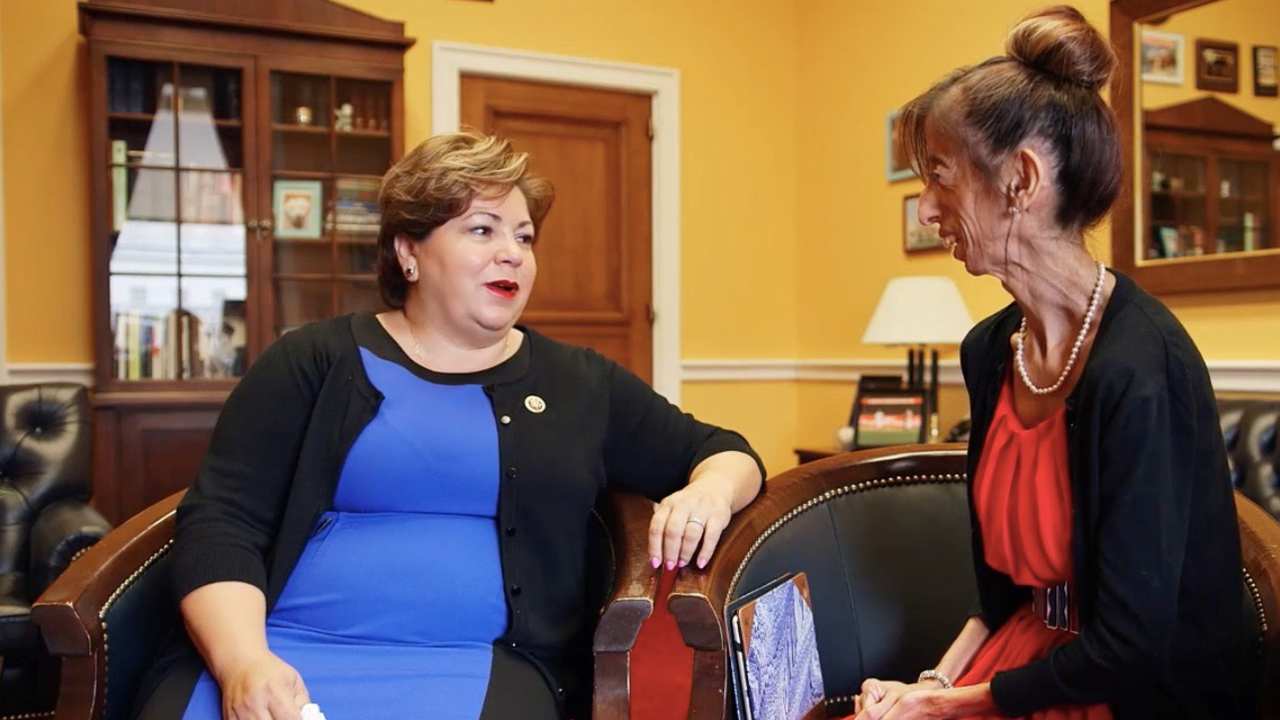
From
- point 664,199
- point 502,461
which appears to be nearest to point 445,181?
point 502,461

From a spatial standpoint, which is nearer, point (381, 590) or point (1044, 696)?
point (1044, 696)

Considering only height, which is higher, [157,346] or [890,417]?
[157,346]

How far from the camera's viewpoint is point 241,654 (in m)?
1.38

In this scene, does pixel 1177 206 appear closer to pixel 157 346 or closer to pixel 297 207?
pixel 297 207

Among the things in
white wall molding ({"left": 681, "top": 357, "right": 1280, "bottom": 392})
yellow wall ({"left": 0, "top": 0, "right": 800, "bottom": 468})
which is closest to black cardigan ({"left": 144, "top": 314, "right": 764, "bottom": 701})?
white wall molding ({"left": 681, "top": 357, "right": 1280, "bottom": 392})

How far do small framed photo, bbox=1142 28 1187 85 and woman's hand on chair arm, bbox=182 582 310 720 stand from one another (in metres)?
3.03

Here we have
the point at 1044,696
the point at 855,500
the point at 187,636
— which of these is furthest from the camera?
the point at 855,500

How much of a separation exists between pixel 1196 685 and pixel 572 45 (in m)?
4.09

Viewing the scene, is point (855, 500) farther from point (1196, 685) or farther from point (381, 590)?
point (381, 590)

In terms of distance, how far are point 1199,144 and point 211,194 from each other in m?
3.30

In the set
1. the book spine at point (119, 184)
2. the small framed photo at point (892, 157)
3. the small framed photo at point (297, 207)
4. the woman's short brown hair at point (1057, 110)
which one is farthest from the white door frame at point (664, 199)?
the woman's short brown hair at point (1057, 110)

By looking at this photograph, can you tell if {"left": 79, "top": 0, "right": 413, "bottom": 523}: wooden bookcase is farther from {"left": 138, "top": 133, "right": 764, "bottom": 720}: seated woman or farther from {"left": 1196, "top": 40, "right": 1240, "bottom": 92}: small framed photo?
{"left": 1196, "top": 40, "right": 1240, "bottom": 92}: small framed photo

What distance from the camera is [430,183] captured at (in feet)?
5.69

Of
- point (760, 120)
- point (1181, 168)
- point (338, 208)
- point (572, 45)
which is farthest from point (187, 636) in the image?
point (760, 120)
